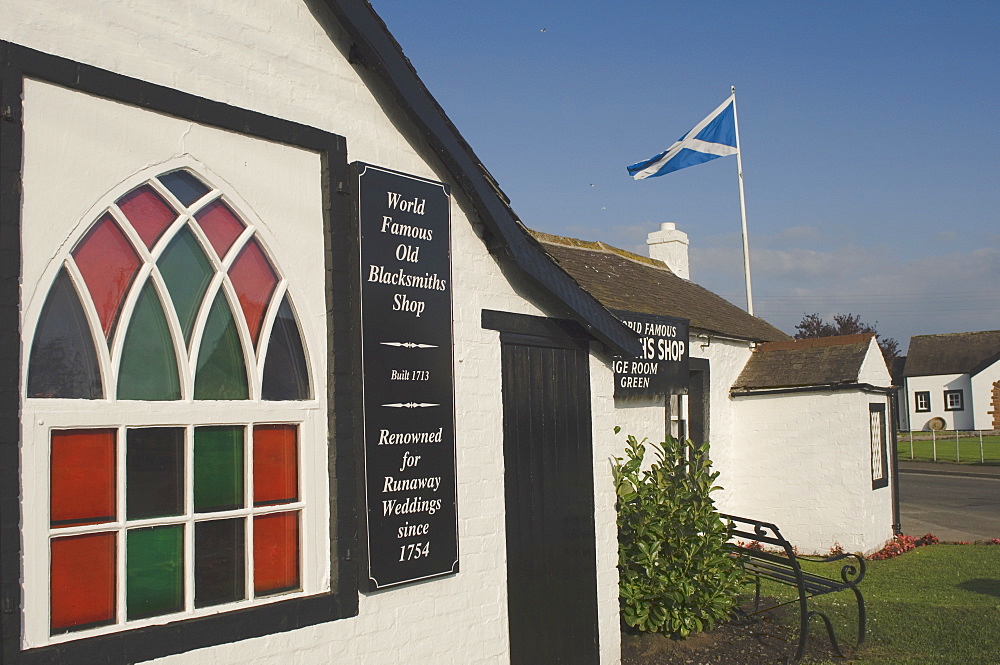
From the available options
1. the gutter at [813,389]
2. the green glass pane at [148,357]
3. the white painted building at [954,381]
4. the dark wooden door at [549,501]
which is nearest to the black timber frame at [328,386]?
the green glass pane at [148,357]

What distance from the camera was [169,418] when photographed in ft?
13.1

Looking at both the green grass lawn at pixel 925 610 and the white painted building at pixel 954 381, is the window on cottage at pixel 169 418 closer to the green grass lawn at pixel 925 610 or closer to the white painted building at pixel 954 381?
the green grass lawn at pixel 925 610

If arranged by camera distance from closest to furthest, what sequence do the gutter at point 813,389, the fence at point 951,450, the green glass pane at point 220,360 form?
the green glass pane at point 220,360 < the gutter at point 813,389 < the fence at point 951,450

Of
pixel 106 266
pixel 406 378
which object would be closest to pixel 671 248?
pixel 406 378

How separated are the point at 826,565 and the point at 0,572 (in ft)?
35.1

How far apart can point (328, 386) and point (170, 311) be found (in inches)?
38.5

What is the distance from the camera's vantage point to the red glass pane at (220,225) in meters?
4.27

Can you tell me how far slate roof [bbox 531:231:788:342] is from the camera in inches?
431

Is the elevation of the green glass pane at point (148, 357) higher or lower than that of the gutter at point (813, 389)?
higher

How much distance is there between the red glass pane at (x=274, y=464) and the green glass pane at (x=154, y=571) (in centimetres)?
48

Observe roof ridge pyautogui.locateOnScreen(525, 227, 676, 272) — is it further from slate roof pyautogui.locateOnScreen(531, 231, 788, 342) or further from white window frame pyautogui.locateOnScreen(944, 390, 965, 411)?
white window frame pyautogui.locateOnScreen(944, 390, 965, 411)

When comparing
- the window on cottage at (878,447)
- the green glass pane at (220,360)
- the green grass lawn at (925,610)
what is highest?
the green glass pane at (220,360)

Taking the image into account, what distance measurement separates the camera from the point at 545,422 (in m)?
6.37

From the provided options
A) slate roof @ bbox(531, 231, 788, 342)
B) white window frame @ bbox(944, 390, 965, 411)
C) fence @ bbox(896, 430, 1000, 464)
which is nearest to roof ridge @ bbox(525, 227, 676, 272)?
slate roof @ bbox(531, 231, 788, 342)
